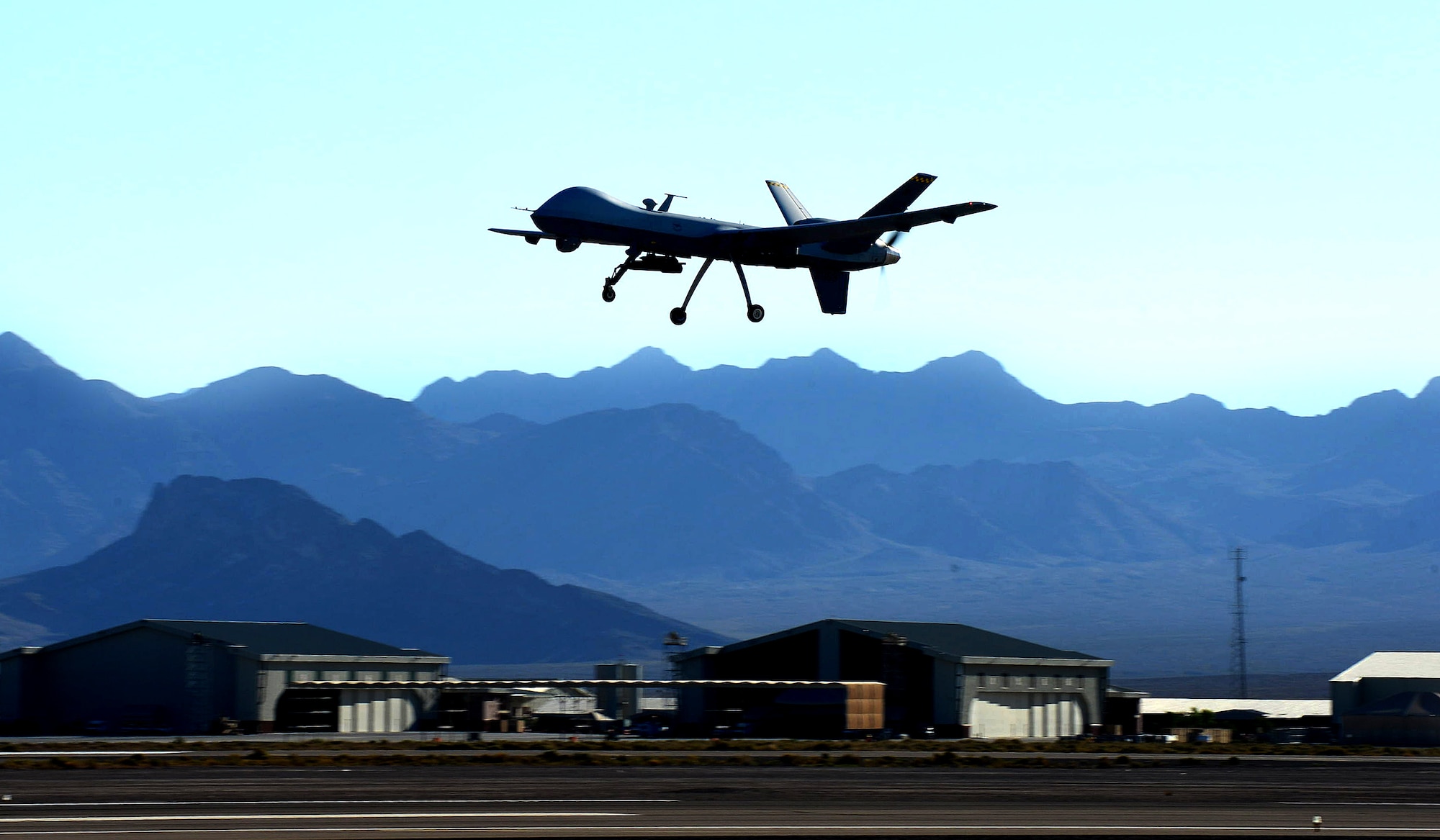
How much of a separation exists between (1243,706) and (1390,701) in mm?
60932

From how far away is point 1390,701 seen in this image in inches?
4242

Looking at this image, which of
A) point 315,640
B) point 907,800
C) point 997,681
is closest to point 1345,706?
point 997,681

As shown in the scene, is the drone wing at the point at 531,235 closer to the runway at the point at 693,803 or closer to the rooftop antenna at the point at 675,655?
the runway at the point at 693,803

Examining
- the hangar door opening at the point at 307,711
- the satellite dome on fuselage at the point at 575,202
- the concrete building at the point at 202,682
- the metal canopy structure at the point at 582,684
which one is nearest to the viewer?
the satellite dome on fuselage at the point at 575,202

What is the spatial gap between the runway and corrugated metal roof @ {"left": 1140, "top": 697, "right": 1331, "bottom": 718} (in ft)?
280

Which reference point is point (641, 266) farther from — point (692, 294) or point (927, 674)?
point (927, 674)

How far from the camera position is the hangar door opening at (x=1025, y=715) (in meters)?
100

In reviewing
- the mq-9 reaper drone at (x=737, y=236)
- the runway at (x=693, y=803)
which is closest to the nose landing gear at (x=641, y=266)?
the mq-9 reaper drone at (x=737, y=236)

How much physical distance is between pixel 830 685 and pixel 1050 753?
65.1ft

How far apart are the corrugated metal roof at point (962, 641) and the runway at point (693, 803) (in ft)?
139

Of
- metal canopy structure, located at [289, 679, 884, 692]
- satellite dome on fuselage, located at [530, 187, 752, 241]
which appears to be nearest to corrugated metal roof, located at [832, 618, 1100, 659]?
metal canopy structure, located at [289, 679, 884, 692]

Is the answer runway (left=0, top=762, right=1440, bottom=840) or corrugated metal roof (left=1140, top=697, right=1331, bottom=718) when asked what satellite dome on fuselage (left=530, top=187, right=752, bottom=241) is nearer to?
runway (left=0, top=762, right=1440, bottom=840)

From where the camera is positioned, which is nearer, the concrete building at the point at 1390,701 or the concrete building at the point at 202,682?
the concrete building at the point at 202,682

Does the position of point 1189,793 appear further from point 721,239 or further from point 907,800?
point 721,239
